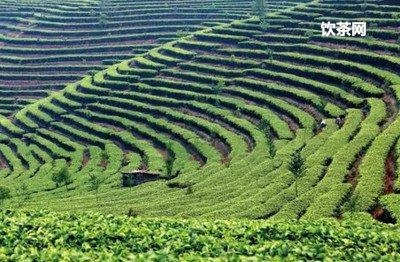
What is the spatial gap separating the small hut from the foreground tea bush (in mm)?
18468

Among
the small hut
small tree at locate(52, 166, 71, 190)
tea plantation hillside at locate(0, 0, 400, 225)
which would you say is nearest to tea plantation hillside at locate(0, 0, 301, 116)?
tea plantation hillside at locate(0, 0, 400, 225)

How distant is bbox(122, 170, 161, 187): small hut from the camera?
3628 cm

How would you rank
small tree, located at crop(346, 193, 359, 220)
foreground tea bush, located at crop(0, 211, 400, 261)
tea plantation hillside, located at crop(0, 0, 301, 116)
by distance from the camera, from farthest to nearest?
1. tea plantation hillside, located at crop(0, 0, 301, 116)
2. small tree, located at crop(346, 193, 359, 220)
3. foreground tea bush, located at crop(0, 211, 400, 261)

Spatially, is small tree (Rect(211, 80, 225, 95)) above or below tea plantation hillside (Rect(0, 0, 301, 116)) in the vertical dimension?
below

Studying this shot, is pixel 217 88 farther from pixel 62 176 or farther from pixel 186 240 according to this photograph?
pixel 186 240

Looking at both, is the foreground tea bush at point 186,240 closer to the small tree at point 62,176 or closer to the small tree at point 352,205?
the small tree at point 352,205

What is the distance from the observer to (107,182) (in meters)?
37.2

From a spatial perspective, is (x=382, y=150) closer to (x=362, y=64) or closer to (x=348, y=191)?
(x=348, y=191)

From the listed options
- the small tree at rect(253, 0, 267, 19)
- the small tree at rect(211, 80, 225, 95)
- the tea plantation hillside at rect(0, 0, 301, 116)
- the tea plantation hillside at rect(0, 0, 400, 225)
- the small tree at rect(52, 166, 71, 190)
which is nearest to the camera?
the tea plantation hillside at rect(0, 0, 400, 225)

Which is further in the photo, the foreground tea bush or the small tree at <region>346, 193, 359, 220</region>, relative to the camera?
the small tree at <region>346, 193, 359, 220</region>

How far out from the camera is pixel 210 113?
151 ft

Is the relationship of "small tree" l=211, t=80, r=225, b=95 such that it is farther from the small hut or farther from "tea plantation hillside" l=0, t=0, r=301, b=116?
"tea plantation hillside" l=0, t=0, r=301, b=116

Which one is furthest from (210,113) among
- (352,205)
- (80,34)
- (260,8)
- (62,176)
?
(80,34)

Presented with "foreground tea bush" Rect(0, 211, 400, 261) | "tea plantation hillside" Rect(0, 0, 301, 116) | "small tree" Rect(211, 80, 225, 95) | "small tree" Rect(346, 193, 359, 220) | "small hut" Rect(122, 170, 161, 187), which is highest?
"tea plantation hillside" Rect(0, 0, 301, 116)
